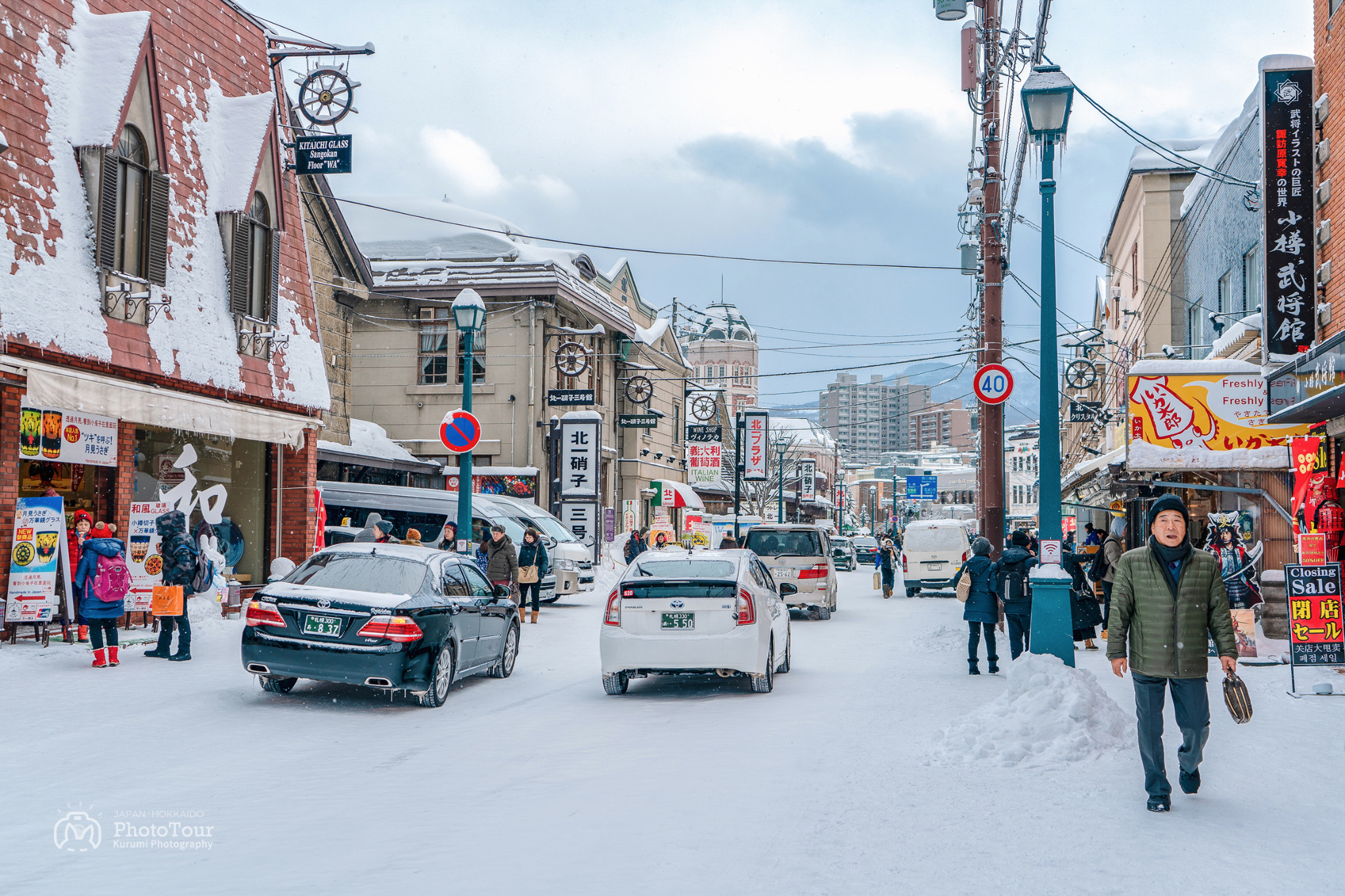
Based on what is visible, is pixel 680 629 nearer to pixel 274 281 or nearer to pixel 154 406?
pixel 154 406

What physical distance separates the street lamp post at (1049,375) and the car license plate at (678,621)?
388 cm

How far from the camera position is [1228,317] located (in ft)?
85.4

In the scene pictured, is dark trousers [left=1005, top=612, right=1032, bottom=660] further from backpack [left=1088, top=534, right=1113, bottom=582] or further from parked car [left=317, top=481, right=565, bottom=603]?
parked car [left=317, top=481, right=565, bottom=603]

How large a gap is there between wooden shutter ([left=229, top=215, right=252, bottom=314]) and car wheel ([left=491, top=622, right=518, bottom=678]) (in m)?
8.31

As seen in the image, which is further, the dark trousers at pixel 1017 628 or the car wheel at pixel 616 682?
the dark trousers at pixel 1017 628

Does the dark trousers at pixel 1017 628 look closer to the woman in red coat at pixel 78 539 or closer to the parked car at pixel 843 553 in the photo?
the woman in red coat at pixel 78 539

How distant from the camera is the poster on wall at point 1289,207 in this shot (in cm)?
1550

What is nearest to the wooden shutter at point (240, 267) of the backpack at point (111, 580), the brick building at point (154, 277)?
the brick building at point (154, 277)

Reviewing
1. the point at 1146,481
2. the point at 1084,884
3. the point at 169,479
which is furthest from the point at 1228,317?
the point at 1084,884

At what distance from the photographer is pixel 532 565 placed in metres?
21.2

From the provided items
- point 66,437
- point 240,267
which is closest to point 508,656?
point 66,437

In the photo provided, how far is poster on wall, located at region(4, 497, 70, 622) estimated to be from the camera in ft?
44.1

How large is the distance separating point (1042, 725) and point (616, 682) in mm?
4746

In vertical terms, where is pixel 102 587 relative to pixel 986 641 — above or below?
above
